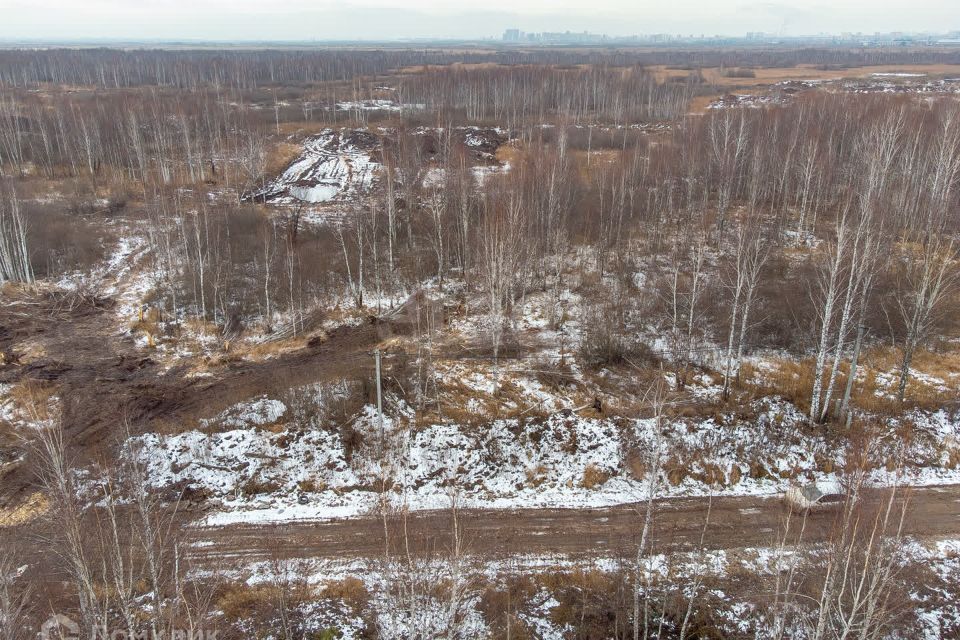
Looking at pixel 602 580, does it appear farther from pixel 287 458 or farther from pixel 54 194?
pixel 54 194

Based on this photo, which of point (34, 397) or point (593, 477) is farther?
point (34, 397)

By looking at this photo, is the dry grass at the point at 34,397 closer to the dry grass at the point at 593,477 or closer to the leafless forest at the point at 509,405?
the leafless forest at the point at 509,405

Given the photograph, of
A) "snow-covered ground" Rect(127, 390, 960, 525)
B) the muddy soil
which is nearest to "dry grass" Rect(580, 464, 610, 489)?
"snow-covered ground" Rect(127, 390, 960, 525)

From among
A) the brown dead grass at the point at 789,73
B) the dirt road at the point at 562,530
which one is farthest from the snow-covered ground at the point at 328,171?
the brown dead grass at the point at 789,73

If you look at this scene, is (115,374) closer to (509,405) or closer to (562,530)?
(509,405)

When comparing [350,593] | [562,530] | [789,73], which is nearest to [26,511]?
[350,593]

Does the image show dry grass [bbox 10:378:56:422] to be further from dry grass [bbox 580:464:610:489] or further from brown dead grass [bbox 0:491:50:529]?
dry grass [bbox 580:464:610:489]

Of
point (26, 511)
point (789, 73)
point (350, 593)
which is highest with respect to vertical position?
point (789, 73)
